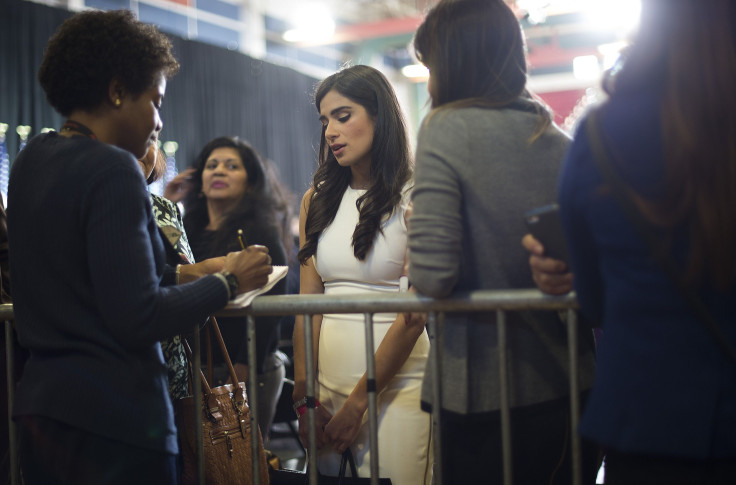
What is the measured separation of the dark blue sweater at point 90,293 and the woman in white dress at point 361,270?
0.73 metres

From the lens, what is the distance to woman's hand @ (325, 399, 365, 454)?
2.03m

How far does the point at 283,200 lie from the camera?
3.85m

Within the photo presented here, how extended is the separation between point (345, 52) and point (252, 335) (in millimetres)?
12779

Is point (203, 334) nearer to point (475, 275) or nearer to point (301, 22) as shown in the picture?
point (475, 275)

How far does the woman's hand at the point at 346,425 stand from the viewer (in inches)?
80.0

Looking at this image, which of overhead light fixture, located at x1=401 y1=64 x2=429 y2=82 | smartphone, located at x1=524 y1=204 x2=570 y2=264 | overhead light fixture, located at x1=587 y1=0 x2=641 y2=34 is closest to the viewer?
smartphone, located at x1=524 y1=204 x2=570 y2=264

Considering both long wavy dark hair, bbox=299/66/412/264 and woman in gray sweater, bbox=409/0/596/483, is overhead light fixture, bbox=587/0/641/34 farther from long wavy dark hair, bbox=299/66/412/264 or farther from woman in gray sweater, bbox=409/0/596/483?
woman in gray sweater, bbox=409/0/596/483

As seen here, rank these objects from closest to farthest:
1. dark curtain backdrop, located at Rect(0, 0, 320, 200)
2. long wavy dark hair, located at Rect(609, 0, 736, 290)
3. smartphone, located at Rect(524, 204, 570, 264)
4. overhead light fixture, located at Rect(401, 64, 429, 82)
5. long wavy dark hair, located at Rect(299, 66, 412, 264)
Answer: long wavy dark hair, located at Rect(609, 0, 736, 290), smartphone, located at Rect(524, 204, 570, 264), long wavy dark hair, located at Rect(299, 66, 412, 264), dark curtain backdrop, located at Rect(0, 0, 320, 200), overhead light fixture, located at Rect(401, 64, 429, 82)

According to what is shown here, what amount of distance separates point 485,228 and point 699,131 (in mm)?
524

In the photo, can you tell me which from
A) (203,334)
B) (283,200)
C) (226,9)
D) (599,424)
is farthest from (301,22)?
(599,424)

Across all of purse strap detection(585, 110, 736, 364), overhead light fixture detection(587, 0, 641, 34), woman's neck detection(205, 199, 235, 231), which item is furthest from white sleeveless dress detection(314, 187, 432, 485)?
overhead light fixture detection(587, 0, 641, 34)

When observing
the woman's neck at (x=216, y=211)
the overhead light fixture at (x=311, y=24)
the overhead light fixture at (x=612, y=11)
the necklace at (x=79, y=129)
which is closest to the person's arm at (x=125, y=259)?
the necklace at (x=79, y=129)

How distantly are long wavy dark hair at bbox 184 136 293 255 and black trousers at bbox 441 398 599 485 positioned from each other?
198 centimetres

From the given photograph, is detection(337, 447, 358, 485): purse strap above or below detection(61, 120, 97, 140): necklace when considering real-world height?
below
